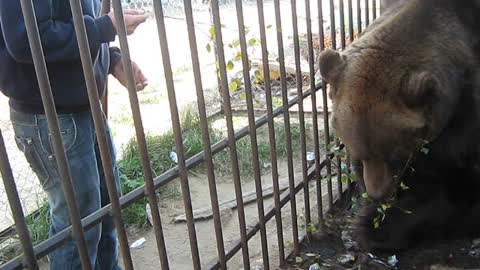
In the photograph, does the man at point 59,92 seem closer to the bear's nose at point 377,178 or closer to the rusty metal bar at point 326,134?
the bear's nose at point 377,178

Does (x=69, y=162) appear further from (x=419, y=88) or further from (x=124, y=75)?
(x=419, y=88)

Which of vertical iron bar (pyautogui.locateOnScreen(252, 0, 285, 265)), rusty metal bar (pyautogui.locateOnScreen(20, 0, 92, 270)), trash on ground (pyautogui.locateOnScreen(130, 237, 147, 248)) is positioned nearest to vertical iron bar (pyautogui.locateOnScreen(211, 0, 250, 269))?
vertical iron bar (pyautogui.locateOnScreen(252, 0, 285, 265))

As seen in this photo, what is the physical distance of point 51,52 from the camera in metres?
2.54

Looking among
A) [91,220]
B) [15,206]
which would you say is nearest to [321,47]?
[91,220]

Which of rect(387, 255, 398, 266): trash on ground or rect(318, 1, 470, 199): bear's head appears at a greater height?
rect(318, 1, 470, 199): bear's head

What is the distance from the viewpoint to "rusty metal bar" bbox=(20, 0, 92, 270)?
72.2 inches

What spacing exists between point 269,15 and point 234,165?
10073mm

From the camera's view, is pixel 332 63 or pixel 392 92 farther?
pixel 332 63

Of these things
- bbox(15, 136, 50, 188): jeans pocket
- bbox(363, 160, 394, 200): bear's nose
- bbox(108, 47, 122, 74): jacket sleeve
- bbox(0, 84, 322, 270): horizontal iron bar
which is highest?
bbox(108, 47, 122, 74): jacket sleeve

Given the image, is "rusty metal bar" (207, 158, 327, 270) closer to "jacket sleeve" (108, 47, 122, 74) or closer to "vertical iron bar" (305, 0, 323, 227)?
"vertical iron bar" (305, 0, 323, 227)

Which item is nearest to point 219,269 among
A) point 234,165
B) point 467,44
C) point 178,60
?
point 234,165

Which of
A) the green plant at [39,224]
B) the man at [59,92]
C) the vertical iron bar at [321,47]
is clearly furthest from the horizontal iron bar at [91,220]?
the green plant at [39,224]

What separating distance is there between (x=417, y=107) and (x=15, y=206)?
185 cm

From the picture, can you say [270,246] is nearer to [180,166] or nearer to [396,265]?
[396,265]
